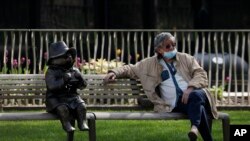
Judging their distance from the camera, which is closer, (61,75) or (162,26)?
(61,75)

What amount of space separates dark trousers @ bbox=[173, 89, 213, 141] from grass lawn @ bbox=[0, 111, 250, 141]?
105 cm

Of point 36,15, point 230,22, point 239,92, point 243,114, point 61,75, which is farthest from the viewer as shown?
point 230,22

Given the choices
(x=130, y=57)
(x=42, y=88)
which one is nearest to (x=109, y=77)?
(x=42, y=88)

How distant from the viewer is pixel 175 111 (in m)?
8.16

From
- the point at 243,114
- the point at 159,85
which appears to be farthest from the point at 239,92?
the point at 159,85

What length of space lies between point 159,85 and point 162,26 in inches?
291

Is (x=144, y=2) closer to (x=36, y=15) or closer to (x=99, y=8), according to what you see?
(x=99, y=8)

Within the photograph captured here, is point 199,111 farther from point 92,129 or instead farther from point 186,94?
point 92,129

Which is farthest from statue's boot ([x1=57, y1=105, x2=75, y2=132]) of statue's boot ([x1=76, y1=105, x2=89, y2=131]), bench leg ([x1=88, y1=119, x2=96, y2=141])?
bench leg ([x1=88, y1=119, x2=96, y2=141])

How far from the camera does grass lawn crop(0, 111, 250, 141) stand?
9.05 metres

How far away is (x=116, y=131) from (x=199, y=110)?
6.58 ft

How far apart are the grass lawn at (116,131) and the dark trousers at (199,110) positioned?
3.45ft

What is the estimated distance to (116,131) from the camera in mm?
9633

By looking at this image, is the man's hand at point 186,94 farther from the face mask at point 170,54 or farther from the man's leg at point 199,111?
the face mask at point 170,54
